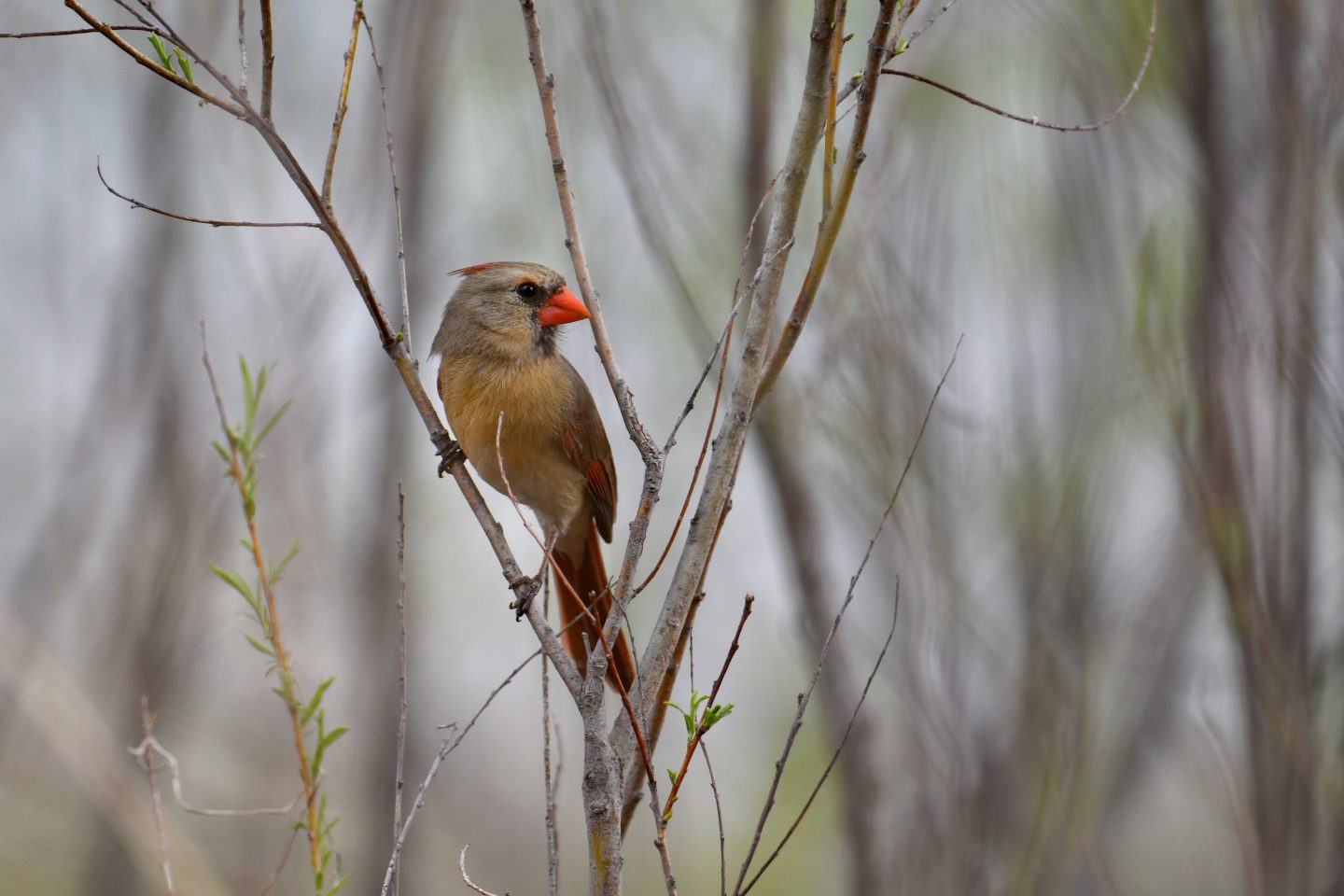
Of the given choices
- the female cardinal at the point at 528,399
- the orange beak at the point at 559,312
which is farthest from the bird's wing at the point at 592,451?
the orange beak at the point at 559,312

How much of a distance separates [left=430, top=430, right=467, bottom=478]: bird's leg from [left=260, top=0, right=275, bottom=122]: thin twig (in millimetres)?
716

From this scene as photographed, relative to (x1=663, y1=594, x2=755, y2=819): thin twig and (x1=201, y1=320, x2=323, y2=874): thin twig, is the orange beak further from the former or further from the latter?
(x1=663, y1=594, x2=755, y2=819): thin twig

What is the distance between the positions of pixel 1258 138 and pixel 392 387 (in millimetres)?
4679

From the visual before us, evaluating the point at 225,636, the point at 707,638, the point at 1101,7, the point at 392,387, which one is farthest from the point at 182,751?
the point at 1101,7

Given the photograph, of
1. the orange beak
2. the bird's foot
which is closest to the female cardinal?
the orange beak

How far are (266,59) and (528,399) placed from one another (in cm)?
175

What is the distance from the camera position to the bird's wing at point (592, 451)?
12.5 feet

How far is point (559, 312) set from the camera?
12.3ft

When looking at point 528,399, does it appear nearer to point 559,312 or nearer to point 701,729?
point 559,312

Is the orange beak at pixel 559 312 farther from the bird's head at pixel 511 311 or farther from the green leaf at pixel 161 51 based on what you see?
the green leaf at pixel 161 51

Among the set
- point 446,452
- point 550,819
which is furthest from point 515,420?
point 550,819

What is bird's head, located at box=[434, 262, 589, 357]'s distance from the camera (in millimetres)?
3711

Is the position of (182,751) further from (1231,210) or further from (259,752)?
(1231,210)

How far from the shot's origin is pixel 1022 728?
3199 millimetres
